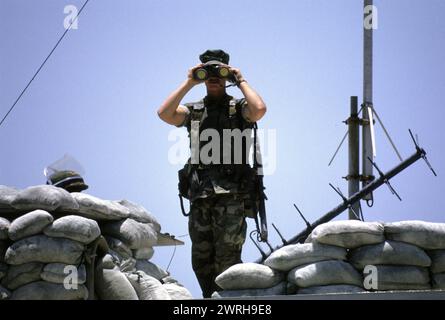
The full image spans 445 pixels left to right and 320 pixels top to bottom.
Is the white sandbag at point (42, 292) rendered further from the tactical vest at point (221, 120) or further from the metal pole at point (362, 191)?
the metal pole at point (362, 191)

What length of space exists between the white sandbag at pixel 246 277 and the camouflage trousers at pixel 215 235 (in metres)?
0.15

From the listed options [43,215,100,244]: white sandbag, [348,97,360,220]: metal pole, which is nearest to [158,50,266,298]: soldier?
[43,215,100,244]: white sandbag

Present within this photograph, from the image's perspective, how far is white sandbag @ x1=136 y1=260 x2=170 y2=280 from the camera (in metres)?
6.19

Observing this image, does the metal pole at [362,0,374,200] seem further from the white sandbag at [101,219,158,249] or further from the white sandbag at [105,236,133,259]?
the white sandbag at [105,236,133,259]

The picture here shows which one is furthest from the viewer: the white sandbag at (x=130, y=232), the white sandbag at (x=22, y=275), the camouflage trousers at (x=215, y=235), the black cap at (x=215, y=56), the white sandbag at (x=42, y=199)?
the black cap at (x=215, y=56)

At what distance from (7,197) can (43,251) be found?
467mm

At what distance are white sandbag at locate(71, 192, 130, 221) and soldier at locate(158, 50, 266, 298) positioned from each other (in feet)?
1.65

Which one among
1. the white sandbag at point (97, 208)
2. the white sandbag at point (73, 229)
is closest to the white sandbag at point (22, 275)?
the white sandbag at point (73, 229)

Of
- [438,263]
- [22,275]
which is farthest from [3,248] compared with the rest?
[438,263]

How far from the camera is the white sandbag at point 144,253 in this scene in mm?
6228

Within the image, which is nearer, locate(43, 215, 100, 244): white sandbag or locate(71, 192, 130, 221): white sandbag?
locate(43, 215, 100, 244): white sandbag

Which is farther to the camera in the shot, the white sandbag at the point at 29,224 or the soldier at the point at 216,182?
the soldier at the point at 216,182
